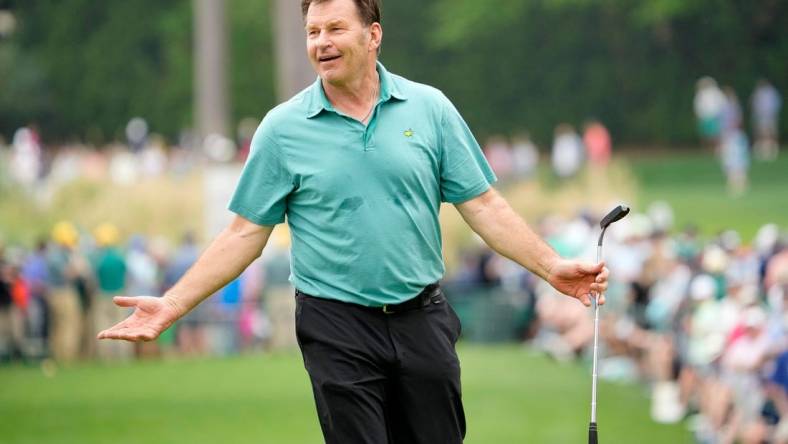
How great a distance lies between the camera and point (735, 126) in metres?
41.5

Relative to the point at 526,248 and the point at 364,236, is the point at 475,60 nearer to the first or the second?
the point at 526,248

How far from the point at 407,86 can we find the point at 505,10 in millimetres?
48264

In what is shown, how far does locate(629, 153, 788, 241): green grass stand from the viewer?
32044 millimetres

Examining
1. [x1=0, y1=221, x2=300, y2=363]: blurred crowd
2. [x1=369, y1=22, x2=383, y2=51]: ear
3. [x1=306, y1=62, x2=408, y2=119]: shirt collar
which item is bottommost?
[x1=0, y1=221, x2=300, y2=363]: blurred crowd

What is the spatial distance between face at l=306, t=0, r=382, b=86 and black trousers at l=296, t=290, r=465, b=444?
2.72ft

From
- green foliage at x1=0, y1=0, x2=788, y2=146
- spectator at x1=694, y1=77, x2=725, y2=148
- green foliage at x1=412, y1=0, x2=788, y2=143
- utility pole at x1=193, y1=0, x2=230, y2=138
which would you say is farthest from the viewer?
green foliage at x1=0, y1=0, x2=788, y2=146

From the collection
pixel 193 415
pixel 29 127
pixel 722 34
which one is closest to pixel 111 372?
pixel 193 415

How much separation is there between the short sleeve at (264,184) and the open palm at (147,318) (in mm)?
441

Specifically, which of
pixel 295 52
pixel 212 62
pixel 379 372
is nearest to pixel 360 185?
pixel 379 372

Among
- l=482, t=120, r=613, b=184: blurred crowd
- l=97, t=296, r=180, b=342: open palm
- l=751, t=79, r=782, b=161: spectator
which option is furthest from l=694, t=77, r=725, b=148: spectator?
l=97, t=296, r=180, b=342: open palm

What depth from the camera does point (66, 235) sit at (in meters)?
23.5

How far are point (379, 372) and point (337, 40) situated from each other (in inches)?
47.5

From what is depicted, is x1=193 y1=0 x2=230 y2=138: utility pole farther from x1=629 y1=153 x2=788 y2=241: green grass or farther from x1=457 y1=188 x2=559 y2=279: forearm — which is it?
x1=457 y1=188 x2=559 y2=279: forearm

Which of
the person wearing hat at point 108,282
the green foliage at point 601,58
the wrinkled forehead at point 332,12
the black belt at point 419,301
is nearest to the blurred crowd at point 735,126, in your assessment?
the green foliage at point 601,58
